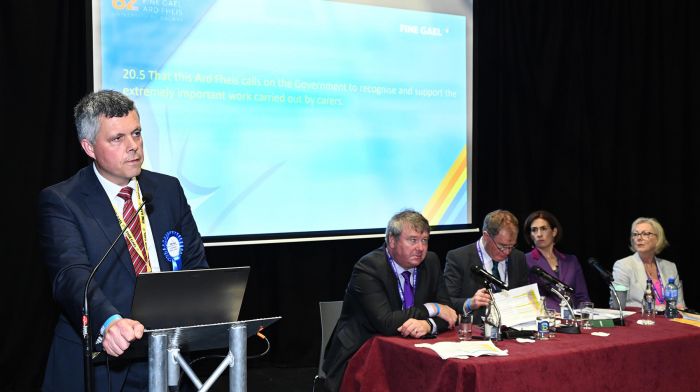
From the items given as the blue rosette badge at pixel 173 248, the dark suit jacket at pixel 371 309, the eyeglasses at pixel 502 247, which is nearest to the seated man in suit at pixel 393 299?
the dark suit jacket at pixel 371 309

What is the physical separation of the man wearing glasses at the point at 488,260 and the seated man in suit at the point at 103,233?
2333mm

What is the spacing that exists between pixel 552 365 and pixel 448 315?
64 centimetres

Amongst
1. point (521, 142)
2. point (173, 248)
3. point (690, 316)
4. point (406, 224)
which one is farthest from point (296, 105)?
point (173, 248)

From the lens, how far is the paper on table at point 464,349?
9.97ft

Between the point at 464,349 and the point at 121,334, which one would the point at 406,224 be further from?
the point at 121,334

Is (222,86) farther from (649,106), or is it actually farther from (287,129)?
(649,106)

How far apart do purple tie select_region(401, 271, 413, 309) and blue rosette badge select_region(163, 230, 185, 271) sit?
1704 millimetres

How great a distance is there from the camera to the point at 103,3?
455 cm

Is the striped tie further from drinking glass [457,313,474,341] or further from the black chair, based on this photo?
the black chair

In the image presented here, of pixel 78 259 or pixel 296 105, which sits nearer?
pixel 78 259

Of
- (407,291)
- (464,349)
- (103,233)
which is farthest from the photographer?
(407,291)

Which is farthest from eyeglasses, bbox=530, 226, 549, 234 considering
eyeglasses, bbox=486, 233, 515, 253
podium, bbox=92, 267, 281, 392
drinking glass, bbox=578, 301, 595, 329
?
podium, bbox=92, 267, 281, 392

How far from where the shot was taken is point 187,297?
73.0 inches

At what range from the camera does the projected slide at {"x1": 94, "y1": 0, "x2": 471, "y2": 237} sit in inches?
187
